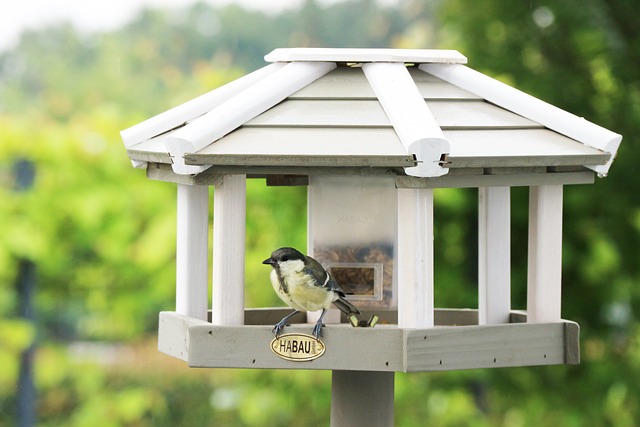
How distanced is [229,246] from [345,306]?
12.1 inches

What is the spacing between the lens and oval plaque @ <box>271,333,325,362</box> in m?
2.10

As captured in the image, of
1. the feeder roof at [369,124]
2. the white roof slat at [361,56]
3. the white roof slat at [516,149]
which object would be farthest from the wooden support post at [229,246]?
the white roof slat at [516,149]

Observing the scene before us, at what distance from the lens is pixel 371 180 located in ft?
8.23

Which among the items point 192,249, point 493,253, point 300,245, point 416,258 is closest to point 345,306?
point 416,258

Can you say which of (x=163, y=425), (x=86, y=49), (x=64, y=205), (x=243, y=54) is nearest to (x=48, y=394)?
(x=163, y=425)

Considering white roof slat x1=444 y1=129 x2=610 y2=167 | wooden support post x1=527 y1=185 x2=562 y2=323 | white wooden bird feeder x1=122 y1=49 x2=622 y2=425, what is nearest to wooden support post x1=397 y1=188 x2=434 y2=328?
white wooden bird feeder x1=122 y1=49 x2=622 y2=425

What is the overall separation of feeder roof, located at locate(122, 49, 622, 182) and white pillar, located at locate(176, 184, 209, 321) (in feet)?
0.47

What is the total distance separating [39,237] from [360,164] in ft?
8.54

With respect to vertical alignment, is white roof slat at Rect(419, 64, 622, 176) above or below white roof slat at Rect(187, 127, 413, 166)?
above

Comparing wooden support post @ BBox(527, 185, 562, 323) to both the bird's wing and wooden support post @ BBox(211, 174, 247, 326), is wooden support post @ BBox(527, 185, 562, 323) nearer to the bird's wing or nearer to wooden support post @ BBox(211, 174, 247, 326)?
the bird's wing

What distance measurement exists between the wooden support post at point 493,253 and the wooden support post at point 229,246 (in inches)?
27.1

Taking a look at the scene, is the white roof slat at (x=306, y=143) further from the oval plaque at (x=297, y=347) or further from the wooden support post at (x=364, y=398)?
the wooden support post at (x=364, y=398)

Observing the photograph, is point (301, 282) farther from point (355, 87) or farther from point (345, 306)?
point (355, 87)

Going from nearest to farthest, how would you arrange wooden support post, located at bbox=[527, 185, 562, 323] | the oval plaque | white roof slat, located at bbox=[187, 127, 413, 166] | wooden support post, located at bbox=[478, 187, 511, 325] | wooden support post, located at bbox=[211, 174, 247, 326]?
white roof slat, located at bbox=[187, 127, 413, 166], the oval plaque, wooden support post, located at bbox=[211, 174, 247, 326], wooden support post, located at bbox=[527, 185, 562, 323], wooden support post, located at bbox=[478, 187, 511, 325]
